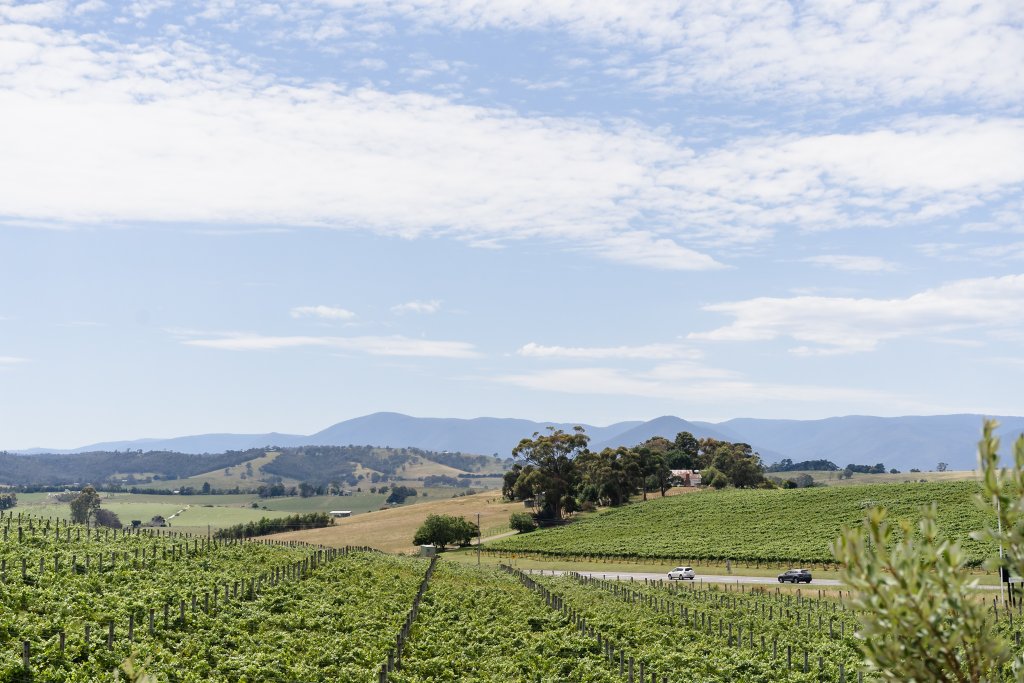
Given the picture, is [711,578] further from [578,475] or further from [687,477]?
[687,477]

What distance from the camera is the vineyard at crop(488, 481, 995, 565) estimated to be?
99.4m

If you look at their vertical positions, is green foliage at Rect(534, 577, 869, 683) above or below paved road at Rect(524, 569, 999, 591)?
above

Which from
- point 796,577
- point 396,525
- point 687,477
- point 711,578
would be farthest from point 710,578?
point 687,477

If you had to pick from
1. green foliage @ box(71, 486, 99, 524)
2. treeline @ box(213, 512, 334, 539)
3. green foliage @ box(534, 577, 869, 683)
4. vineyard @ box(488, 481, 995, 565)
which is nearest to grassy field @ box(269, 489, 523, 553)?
treeline @ box(213, 512, 334, 539)

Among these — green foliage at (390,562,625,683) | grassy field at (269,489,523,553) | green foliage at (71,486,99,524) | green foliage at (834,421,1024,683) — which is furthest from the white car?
green foliage at (71,486,99,524)

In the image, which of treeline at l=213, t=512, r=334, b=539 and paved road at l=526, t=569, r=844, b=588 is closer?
paved road at l=526, t=569, r=844, b=588

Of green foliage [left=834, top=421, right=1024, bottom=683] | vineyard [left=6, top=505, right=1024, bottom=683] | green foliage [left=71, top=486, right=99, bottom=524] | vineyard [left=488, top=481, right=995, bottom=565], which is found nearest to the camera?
green foliage [left=834, top=421, right=1024, bottom=683]

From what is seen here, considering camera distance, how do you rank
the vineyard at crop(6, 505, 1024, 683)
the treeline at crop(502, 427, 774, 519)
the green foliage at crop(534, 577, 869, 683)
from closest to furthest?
the vineyard at crop(6, 505, 1024, 683) < the green foliage at crop(534, 577, 869, 683) < the treeline at crop(502, 427, 774, 519)

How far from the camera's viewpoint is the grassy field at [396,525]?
128 m

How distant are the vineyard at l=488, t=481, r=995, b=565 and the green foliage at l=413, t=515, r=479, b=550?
624cm

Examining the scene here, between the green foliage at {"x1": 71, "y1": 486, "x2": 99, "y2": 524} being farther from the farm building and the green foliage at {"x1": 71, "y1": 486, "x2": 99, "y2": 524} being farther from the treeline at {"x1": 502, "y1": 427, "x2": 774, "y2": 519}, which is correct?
the farm building

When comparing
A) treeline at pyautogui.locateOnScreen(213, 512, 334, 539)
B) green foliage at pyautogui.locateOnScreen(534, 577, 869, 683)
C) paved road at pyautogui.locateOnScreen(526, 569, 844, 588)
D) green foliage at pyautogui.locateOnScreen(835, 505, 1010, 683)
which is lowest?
treeline at pyautogui.locateOnScreen(213, 512, 334, 539)

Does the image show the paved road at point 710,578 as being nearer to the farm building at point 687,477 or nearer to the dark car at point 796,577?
the dark car at point 796,577

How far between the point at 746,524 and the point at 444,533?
138 feet
